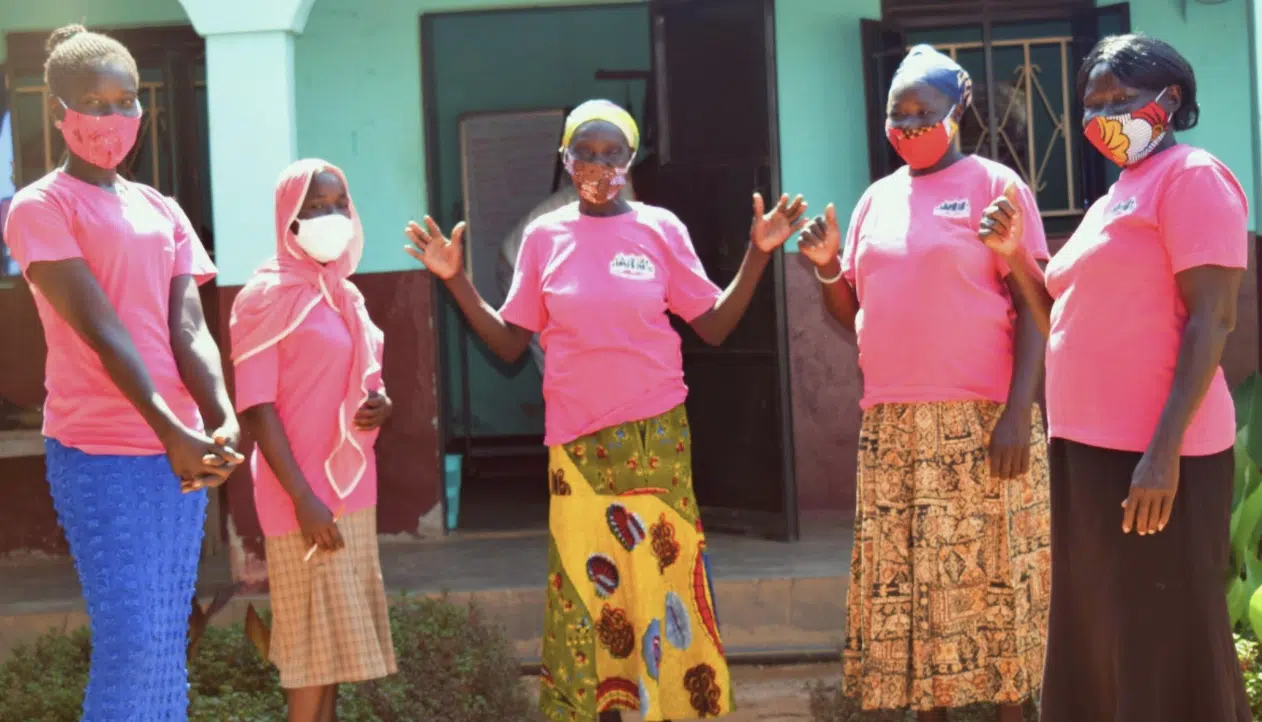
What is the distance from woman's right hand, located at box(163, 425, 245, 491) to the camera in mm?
3455

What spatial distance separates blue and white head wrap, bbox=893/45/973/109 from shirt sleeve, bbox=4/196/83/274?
2.15 meters

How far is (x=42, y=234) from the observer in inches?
138

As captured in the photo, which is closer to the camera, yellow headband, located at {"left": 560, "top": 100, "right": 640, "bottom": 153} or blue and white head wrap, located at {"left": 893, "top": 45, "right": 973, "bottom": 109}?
blue and white head wrap, located at {"left": 893, "top": 45, "right": 973, "bottom": 109}

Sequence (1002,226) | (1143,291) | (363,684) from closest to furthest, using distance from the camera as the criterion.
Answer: (1143,291) < (1002,226) < (363,684)

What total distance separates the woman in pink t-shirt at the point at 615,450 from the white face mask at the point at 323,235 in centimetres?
20

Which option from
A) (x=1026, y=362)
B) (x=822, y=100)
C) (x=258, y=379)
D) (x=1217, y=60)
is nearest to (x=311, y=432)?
(x=258, y=379)

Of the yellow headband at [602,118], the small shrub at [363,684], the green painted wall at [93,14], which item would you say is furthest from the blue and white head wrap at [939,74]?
the green painted wall at [93,14]

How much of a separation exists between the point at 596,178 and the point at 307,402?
971mm

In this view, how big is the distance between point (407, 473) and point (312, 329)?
12.1ft

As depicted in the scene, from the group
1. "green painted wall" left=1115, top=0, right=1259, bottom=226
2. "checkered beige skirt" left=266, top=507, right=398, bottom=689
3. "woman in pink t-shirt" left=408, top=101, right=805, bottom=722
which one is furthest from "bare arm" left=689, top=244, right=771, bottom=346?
"green painted wall" left=1115, top=0, right=1259, bottom=226

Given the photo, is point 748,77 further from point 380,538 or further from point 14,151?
point 14,151

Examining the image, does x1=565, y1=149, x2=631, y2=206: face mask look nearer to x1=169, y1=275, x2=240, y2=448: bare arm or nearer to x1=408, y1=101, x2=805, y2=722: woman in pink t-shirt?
x1=408, y1=101, x2=805, y2=722: woman in pink t-shirt

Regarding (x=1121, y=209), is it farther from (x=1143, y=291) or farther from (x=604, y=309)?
(x=604, y=309)

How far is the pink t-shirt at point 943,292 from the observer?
429cm
